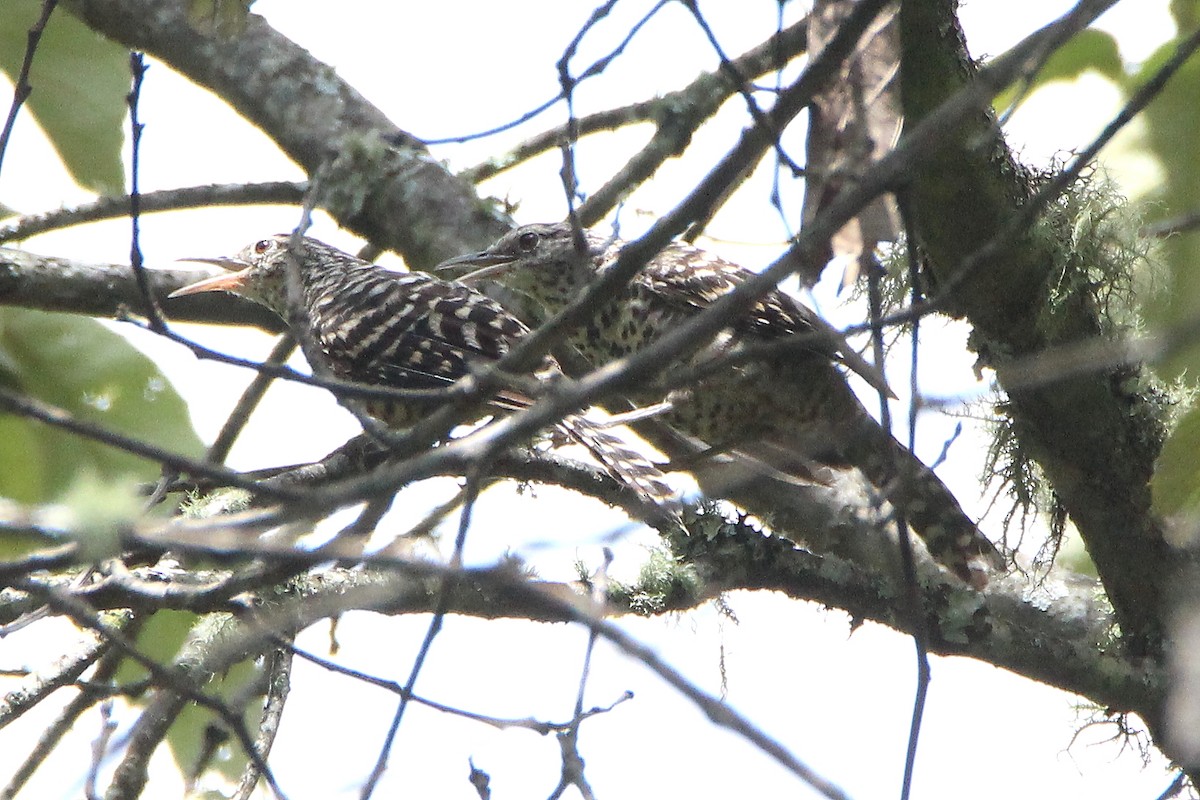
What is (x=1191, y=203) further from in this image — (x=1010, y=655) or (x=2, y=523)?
(x=2, y=523)

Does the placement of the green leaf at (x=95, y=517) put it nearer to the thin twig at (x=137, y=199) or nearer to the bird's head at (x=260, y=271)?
the thin twig at (x=137, y=199)

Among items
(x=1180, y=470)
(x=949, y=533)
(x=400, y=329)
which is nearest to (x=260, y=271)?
(x=400, y=329)

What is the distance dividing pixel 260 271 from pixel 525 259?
1326 millimetres

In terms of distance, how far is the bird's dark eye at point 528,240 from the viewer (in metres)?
5.00

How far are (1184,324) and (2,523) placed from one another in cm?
133

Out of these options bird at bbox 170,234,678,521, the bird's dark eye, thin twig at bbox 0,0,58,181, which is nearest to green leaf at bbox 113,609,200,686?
bird at bbox 170,234,678,521

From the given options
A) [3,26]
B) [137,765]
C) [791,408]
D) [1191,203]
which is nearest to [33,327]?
[3,26]

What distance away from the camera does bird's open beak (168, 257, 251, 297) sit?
191 inches

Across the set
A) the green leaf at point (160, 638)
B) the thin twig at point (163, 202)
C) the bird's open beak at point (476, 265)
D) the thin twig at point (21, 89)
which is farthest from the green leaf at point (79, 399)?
the thin twig at point (21, 89)

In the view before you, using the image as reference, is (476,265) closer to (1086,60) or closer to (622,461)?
(622,461)

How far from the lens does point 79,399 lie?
3.69 metres

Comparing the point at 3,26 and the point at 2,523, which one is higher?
the point at 3,26

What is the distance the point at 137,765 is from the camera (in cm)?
342

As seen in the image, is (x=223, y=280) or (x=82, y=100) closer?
(x=82, y=100)
